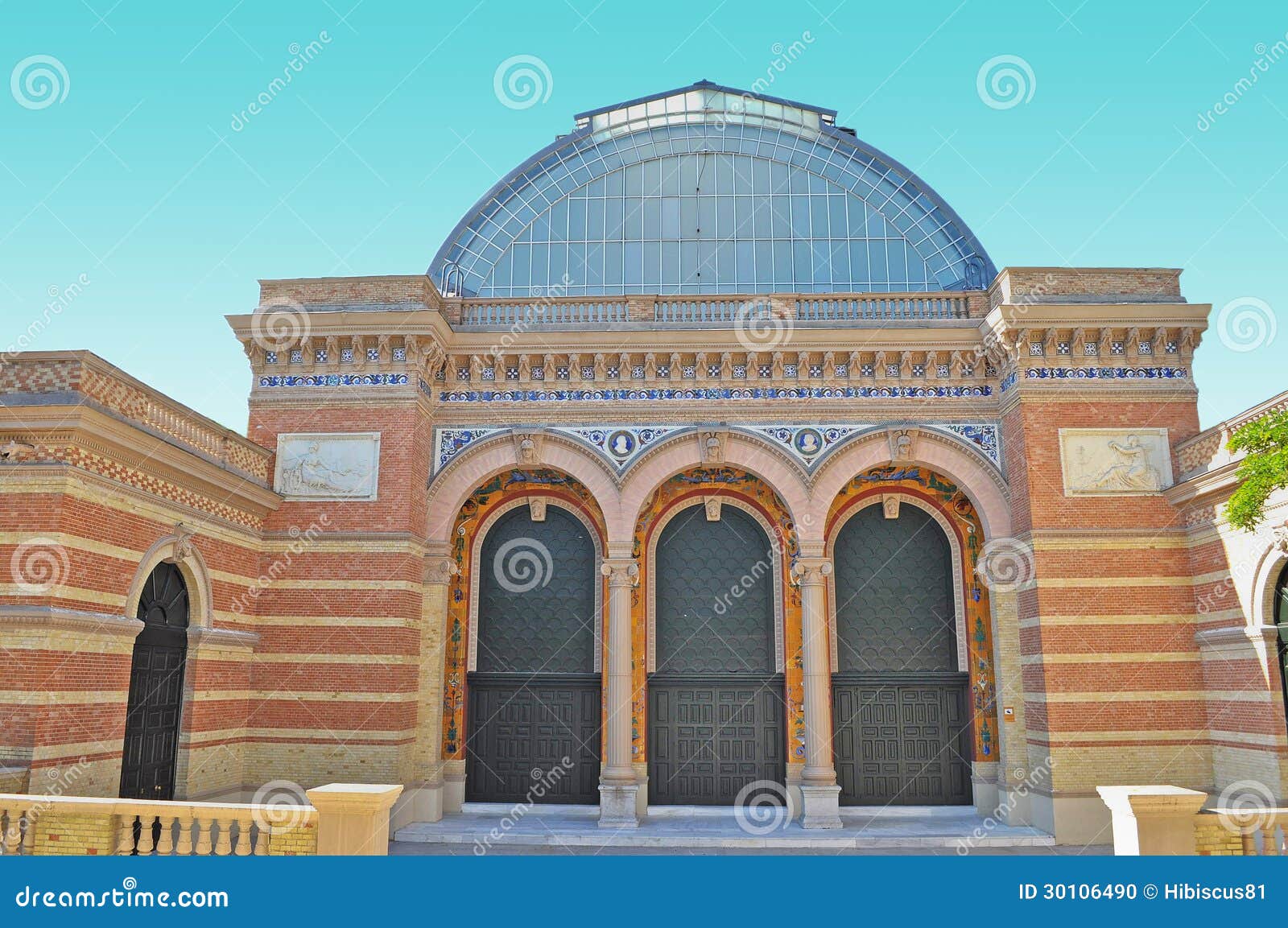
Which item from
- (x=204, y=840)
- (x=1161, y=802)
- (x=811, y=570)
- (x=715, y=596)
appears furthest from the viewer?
(x=715, y=596)

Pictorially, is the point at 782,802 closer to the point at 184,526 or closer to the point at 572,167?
the point at 184,526

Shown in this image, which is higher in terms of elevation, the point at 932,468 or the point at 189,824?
the point at 932,468

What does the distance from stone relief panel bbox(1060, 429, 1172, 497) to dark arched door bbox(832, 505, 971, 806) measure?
3.00 m

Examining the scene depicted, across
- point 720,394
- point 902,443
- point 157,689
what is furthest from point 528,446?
point 157,689

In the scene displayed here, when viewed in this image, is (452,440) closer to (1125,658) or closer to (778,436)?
(778,436)

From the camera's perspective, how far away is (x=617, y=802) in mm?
16562

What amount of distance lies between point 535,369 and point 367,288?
3.39 metres

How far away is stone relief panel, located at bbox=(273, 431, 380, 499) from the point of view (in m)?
16.9

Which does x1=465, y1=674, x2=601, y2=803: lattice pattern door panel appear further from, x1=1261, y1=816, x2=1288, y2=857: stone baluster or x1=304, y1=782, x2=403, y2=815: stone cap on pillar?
x1=1261, y1=816, x2=1288, y2=857: stone baluster

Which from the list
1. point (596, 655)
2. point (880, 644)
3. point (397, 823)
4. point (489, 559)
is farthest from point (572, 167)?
point (397, 823)

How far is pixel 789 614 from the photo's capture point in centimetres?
1819

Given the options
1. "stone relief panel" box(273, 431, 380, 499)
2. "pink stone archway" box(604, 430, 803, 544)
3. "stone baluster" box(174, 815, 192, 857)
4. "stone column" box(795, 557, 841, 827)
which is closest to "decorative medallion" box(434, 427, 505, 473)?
"stone relief panel" box(273, 431, 380, 499)

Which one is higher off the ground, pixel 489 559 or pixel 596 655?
pixel 489 559

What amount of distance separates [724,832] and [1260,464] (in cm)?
959
